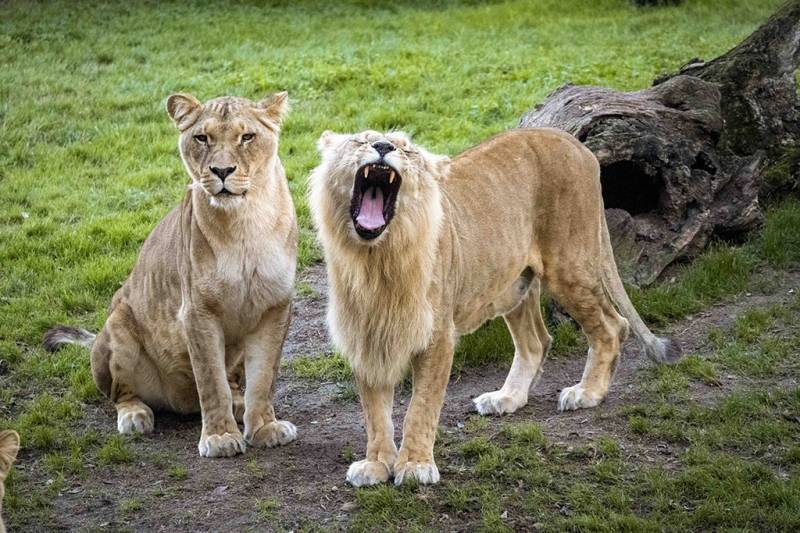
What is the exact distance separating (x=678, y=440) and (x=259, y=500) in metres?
2.02

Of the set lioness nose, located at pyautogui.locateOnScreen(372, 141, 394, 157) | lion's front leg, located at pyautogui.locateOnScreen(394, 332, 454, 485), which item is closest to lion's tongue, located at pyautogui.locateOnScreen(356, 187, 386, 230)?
lioness nose, located at pyautogui.locateOnScreen(372, 141, 394, 157)

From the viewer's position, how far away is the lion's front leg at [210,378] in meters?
5.77

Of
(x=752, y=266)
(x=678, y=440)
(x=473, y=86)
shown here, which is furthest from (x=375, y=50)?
(x=678, y=440)

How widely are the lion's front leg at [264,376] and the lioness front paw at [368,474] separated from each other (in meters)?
0.76

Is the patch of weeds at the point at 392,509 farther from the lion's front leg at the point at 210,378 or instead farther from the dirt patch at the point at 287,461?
the lion's front leg at the point at 210,378

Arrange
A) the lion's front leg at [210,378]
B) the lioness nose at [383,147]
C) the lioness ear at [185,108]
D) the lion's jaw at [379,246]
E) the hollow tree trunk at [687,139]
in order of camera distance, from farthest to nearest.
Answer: the hollow tree trunk at [687,139]
the lioness ear at [185,108]
the lion's front leg at [210,378]
the lion's jaw at [379,246]
the lioness nose at [383,147]

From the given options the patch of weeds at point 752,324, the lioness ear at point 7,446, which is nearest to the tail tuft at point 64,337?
the lioness ear at point 7,446

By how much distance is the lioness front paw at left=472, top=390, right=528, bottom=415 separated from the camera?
20.5 ft

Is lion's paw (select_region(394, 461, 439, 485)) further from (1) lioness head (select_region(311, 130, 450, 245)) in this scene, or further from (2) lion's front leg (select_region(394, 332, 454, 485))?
(1) lioness head (select_region(311, 130, 450, 245))

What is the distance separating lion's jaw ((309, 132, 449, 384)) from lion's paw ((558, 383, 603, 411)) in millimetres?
1241

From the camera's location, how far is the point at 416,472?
5.12m

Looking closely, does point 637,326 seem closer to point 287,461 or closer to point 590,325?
point 590,325

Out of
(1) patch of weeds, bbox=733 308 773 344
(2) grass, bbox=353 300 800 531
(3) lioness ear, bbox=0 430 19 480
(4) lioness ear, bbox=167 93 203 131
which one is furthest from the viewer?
(1) patch of weeds, bbox=733 308 773 344

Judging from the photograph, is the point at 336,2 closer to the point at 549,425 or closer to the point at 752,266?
the point at 752,266
